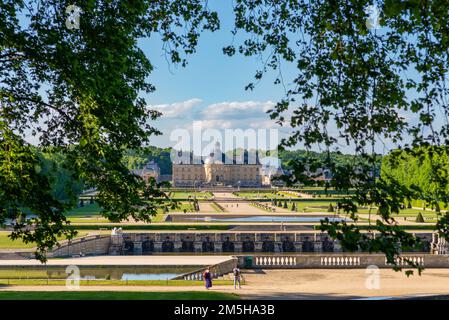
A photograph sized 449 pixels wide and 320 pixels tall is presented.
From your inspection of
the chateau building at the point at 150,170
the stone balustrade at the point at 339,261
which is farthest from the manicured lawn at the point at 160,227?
the chateau building at the point at 150,170

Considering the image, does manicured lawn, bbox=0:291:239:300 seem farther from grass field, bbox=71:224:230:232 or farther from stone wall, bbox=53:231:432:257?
grass field, bbox=71:224:230:232

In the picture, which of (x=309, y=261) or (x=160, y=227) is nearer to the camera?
(x=309, y=261)

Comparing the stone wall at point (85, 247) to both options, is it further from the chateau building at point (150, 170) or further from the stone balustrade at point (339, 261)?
the chateau building at point (150, 170)

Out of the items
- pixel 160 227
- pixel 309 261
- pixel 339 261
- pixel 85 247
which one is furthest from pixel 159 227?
pixel 339 261

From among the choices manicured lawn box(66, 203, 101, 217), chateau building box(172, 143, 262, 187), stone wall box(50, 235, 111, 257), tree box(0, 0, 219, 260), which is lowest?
stone wall box(50, 235, 111, 257)

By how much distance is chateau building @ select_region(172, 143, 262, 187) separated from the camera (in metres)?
143

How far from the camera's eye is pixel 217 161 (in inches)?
5625

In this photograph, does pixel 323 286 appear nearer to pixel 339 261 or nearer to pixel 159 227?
pixel 339 261

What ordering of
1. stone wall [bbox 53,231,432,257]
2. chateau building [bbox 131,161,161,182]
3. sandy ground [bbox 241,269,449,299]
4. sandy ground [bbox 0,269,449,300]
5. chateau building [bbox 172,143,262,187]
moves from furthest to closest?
chateau building [bbox 172,143,262,187] < chateau building [bbox 131,161,161,182] < stone wall [bbox 53,231,432,257] < sandy ground [bbox 241,269,449,299] < sandy ground [bbox 0,269,449,300]

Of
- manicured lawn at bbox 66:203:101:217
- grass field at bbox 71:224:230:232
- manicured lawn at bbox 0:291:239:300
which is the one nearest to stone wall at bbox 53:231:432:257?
grass field at bbox 71:224:230:232

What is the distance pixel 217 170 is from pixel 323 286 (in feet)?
408

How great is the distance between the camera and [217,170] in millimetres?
142875

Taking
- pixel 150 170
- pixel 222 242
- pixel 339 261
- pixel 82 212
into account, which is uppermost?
pixel 150 170

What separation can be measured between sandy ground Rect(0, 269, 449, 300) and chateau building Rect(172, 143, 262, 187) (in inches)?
4656
